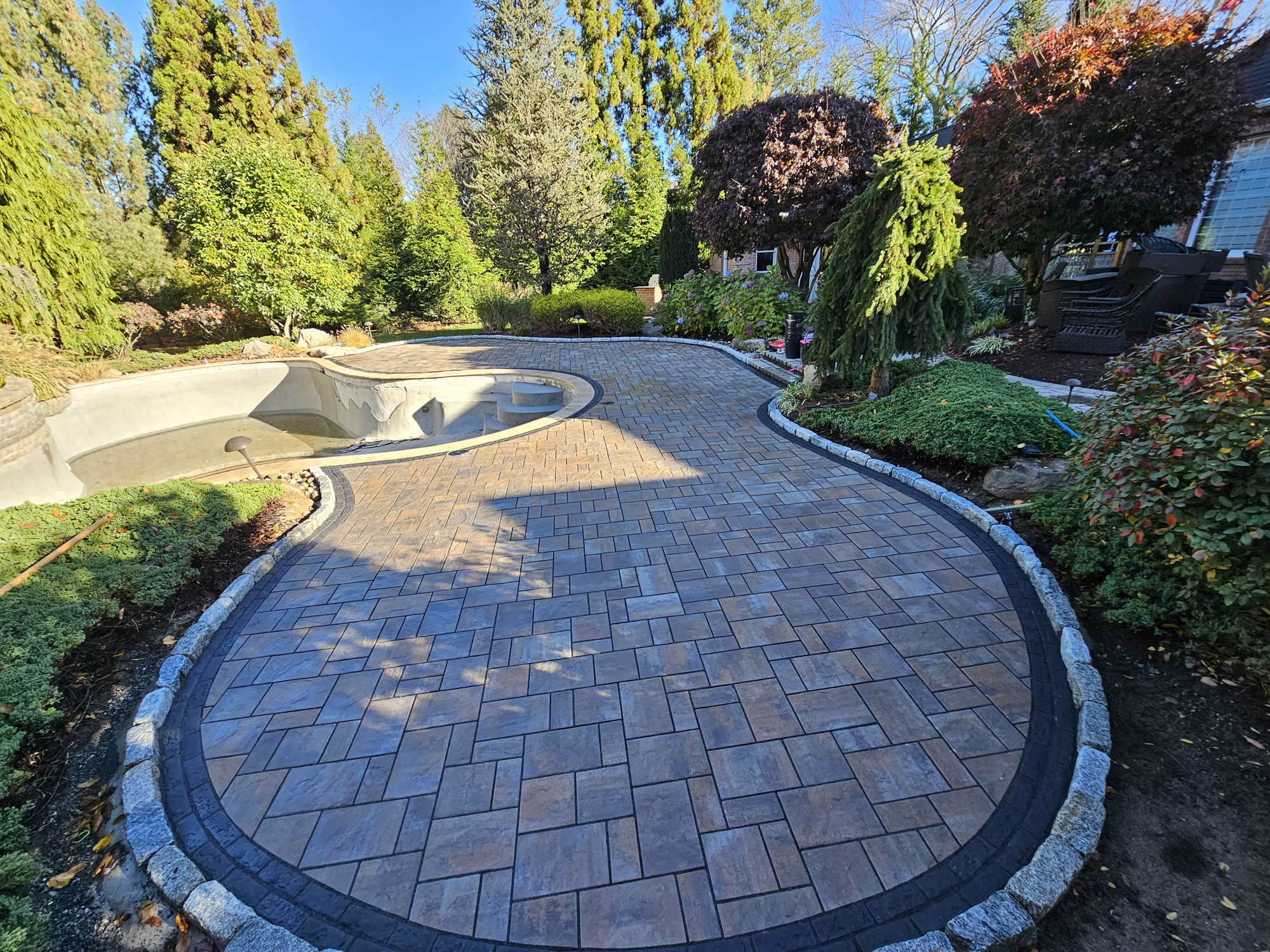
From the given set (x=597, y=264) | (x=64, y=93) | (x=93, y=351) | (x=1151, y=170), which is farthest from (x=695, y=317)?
(x=64, y=93)

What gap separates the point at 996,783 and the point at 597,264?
17629 millimetres

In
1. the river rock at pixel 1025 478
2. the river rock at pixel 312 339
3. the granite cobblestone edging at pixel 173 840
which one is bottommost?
the granite cobblestone edging at pixel 173 840

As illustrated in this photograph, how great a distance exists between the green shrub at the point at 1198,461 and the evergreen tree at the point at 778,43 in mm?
25733

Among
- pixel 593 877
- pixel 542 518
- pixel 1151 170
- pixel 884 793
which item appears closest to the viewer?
pixel 593 877

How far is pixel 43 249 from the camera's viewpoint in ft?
32.7

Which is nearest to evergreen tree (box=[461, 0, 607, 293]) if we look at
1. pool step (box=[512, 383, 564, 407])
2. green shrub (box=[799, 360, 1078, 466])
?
pool step (box=[512, 383, 564, 407])

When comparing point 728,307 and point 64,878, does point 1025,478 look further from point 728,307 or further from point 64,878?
point 728,307

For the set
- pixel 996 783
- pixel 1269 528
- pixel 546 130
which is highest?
pixel 546 130

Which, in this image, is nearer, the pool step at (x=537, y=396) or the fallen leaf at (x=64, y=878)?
the fallen leaf at (x=64, y=878)

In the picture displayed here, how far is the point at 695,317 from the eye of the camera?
42.1 ft

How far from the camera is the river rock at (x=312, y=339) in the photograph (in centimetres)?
1385

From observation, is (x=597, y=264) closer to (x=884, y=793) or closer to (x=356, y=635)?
(x=356, y=635)

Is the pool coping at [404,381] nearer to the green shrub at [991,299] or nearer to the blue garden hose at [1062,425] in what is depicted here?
the blue garden hose at [1062,425]

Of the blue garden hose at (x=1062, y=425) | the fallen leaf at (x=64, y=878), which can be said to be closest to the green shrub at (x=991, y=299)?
the blue garden hose at (x=1062, y=425)
